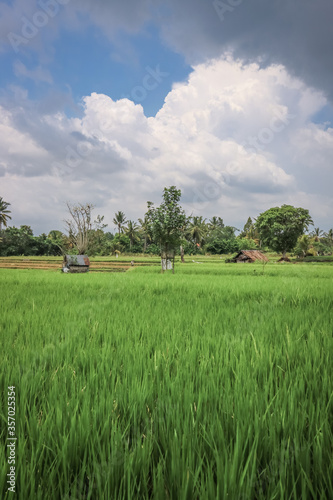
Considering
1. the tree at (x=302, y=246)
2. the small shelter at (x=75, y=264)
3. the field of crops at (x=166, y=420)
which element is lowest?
the small shelter at (x=75, y=264)

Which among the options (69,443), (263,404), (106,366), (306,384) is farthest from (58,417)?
(306,384)

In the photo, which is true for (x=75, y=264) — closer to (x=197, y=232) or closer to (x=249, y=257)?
(x=249, y=257)

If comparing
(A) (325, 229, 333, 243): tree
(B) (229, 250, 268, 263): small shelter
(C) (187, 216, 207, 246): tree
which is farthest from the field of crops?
(A) (325, 229, 333, 243): tree

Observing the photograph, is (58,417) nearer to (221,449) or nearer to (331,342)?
(221,449)

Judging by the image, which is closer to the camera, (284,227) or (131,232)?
(284,227)

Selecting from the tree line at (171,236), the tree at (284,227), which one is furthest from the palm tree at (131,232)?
the tree at (284,227)

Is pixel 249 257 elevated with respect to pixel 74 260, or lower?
lower

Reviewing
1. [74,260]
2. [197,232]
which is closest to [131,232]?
[197,232]

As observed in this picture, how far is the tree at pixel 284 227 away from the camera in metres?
42.9

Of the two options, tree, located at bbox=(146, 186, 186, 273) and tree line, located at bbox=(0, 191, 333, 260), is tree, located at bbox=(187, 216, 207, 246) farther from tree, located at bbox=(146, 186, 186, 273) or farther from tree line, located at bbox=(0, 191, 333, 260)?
tree, located at bbox=(146, 186, 186, 273)

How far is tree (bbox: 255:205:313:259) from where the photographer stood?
42.9 metres

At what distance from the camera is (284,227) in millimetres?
42656

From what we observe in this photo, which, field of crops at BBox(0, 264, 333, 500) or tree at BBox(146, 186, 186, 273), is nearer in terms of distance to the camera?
field of crops at BBox(0, 264, 333, 500)

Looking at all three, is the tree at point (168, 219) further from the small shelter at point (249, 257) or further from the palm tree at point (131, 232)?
the palm tree at point (131, 232)
